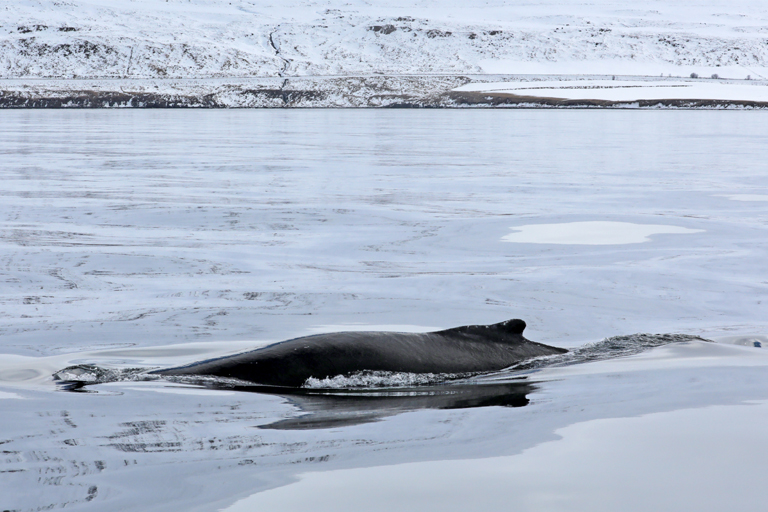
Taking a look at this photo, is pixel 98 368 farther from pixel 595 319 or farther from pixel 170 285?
pixel 595 319

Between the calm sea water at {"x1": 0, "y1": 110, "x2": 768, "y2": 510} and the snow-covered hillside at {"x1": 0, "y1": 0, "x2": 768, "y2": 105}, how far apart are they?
71192mm

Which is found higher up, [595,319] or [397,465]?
[397,465]

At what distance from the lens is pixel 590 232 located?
12.5m

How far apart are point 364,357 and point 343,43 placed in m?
127

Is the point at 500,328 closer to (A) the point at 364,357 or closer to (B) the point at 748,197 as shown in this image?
(A) the point at 364,357

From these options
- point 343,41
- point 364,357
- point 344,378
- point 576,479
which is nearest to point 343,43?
point 343,41

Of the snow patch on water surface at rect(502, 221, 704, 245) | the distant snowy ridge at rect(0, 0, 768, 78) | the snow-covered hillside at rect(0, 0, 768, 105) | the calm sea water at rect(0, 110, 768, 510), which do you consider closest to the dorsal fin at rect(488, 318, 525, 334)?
the calm sea water at rect(0, 110, 768, 510)

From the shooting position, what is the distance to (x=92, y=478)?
3.80m

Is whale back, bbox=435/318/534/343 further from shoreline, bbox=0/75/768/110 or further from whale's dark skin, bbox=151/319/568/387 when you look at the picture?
shoreline, bbox=0/75/768/110

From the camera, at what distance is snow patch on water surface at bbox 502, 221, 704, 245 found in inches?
468

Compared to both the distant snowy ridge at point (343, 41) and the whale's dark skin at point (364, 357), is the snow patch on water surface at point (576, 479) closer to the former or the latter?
the whale's dark skin at point (364, 357)

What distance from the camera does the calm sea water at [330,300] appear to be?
4113 millimetres

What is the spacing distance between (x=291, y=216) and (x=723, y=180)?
33.9 ft

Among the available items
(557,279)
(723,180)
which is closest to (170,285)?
(557,279)
